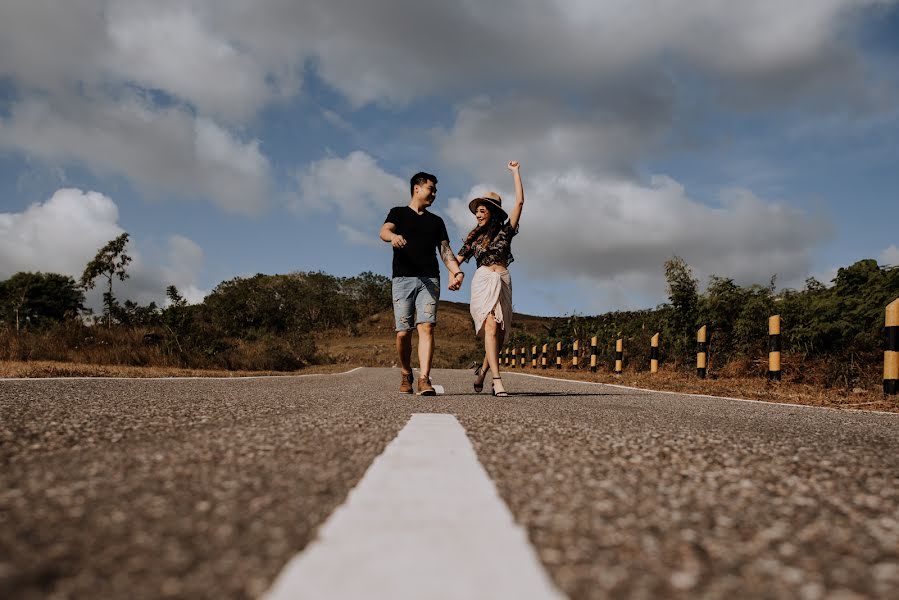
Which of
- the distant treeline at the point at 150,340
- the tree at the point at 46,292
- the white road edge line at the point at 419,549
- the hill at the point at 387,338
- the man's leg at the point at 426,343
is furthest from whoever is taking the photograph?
the tree at the point at 46,292

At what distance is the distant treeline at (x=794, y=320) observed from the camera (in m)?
8.05

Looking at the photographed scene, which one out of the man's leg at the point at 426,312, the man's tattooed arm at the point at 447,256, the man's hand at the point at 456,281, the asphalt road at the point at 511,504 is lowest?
the asphalt road at the point at 511,504

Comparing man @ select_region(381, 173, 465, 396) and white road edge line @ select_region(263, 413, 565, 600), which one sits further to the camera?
man @ select_region(381, 173, 465, 396)

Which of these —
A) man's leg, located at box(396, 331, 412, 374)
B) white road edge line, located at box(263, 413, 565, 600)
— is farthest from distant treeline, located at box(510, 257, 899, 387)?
white road edge line, located at box(263, 413, 565, 600)

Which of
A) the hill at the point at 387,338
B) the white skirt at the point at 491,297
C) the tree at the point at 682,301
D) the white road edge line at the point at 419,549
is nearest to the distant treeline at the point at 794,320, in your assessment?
the tree at the point at 682,301

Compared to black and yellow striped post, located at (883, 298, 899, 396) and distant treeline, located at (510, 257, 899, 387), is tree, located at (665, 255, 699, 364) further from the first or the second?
black and yellow striped post, located at (883, 298, 899, 396)

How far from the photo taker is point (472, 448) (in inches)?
88.4

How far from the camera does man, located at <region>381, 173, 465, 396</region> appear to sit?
19.8 feet

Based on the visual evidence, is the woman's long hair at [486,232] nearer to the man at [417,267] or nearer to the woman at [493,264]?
the woman at [493,264]

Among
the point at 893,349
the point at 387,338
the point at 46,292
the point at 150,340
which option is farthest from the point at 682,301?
the point at 46,292

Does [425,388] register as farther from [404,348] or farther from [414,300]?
[414,300]

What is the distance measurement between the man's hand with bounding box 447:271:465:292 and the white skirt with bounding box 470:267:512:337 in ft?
0.60

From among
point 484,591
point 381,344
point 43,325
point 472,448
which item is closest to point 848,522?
point 484,591

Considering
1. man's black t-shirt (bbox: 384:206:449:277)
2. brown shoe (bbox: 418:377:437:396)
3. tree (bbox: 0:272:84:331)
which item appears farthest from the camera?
tree (bbox: 0:272:84:331)
